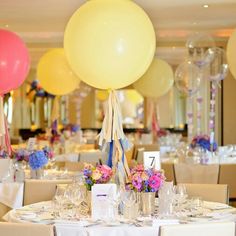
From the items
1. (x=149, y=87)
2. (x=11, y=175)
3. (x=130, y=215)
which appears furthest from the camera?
(x=149, y=87)

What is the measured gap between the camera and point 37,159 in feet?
20.6

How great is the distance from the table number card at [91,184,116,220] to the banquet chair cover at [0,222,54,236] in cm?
63

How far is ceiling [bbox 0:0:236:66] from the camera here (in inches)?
331

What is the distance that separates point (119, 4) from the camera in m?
4.50

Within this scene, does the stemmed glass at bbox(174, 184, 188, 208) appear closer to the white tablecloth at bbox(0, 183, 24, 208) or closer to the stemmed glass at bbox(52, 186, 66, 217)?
the stemmed glass at bbox(52, 186, 66, 217)

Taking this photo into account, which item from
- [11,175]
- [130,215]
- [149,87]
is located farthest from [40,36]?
[130,215]

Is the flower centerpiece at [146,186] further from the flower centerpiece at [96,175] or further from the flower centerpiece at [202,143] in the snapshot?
the flower centerpiece at [202,143]

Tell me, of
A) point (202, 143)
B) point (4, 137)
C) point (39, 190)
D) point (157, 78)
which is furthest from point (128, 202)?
point (157, 78)

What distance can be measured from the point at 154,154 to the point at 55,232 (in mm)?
1593

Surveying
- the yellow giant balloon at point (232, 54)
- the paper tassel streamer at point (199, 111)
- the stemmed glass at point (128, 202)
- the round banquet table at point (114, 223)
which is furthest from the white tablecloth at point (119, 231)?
the paper tassel streamer at point (199, 111)

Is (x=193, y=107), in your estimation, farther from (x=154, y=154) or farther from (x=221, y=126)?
(x=154, y=154)

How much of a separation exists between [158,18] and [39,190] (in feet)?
16.2

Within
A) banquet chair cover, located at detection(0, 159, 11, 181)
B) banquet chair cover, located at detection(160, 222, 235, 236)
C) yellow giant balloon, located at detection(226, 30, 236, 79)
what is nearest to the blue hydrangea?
banquet chair cover, located at detection(0, 159, 11, 181)

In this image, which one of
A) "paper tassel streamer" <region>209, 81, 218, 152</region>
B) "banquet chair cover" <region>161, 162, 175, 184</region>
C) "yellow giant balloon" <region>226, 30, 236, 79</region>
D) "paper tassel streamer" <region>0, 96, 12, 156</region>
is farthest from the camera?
"paper tassel streamer" <region>209, 81, 218, 152</region>
